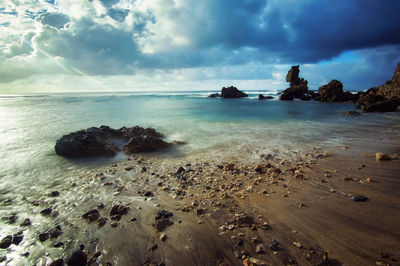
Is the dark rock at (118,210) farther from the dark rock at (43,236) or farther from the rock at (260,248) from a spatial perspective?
the rock at (260,248)

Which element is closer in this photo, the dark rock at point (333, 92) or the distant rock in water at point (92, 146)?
the distant rock in water at point (92, 146)

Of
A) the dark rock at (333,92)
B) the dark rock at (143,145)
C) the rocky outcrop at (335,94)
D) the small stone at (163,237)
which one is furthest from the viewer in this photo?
the dark rock at (333,92)

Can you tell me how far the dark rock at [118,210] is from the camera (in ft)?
11.9

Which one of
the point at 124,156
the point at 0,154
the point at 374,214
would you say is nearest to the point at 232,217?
the point at 374,214

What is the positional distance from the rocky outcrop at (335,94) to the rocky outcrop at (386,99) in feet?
20.3

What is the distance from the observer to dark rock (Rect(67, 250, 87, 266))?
2561mm

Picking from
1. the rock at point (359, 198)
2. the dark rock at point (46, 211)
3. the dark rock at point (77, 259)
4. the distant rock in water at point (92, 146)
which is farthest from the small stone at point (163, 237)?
the distant rock in water at point (92, 146)

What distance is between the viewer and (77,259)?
259cm

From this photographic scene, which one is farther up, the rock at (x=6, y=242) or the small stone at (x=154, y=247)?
the small stone at (x=154, y=247)

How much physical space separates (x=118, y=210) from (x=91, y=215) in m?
0.50

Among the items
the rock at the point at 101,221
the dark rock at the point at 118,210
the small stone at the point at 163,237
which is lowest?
the rock at the point at 101,221

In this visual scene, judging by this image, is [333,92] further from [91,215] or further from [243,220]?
[91,215]

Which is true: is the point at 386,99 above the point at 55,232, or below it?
above

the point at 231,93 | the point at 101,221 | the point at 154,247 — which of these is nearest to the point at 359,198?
the point at 154,247
